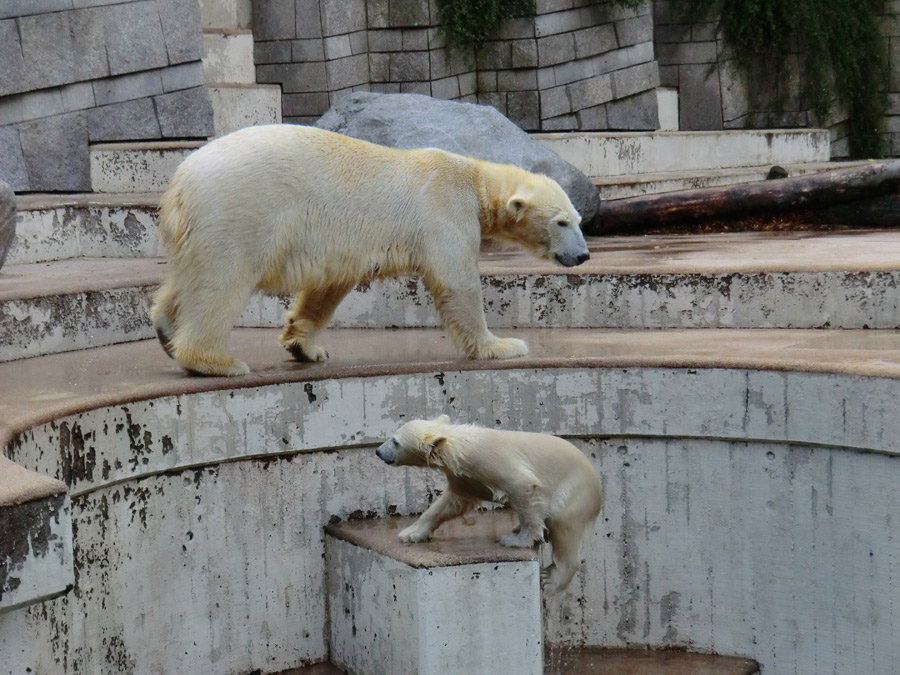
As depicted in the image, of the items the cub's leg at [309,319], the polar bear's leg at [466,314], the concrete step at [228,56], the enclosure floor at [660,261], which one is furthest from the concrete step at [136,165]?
the polar bear's leg at [466,314]

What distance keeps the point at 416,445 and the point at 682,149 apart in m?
8.52

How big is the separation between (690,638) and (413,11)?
7.79m

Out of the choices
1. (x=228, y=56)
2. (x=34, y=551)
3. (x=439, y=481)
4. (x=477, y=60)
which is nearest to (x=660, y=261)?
(x=439, y=481)

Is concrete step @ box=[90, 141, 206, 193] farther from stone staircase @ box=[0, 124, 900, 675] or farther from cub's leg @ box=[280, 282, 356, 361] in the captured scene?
cub's leg @ box=[280, 282, 356, 361]

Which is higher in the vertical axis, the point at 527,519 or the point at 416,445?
the point at 416,445

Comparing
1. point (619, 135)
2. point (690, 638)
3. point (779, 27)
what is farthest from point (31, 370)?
point (779, 27)

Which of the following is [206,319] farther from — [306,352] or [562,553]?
[562,553]

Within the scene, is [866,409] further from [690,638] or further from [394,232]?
[394,232]

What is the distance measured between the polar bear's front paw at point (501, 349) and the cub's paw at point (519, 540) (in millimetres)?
852

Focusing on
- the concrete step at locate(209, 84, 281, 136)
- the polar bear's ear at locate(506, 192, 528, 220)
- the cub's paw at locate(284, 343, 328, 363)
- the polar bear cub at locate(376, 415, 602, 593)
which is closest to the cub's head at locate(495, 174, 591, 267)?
the polar bear's ear at locate(506, 192, 528, 220)

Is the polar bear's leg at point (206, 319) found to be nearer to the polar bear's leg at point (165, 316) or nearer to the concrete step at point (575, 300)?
the polar bear's leg at point (165, 316)

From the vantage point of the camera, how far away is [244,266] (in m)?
3.81

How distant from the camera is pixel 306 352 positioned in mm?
4273

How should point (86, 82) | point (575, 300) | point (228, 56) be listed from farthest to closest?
1. point (228, 56)
2. point (86, 82)
3. point (575, 300)
